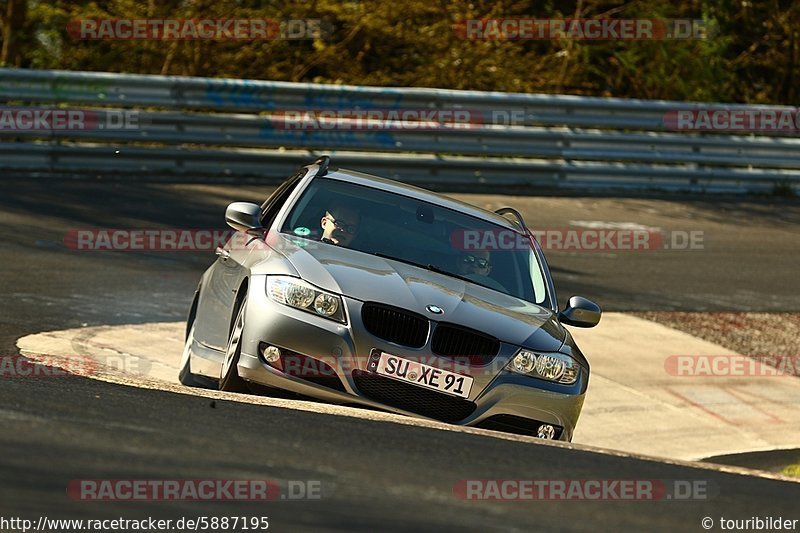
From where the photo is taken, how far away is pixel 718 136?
20.8 m

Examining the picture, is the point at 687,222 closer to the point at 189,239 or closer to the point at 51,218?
the point at 189,239

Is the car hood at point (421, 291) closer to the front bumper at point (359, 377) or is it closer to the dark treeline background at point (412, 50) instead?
the front bumper at point (359, 377)

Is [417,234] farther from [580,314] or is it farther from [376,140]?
[376,140]

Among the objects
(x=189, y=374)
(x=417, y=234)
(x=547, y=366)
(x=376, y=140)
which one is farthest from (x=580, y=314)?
(x=376, y=140)

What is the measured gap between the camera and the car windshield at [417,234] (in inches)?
324

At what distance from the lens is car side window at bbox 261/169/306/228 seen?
8656 millimetres

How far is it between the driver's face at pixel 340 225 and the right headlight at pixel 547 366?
1.42m

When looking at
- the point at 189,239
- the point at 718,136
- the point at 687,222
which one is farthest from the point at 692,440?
the point at 718,136

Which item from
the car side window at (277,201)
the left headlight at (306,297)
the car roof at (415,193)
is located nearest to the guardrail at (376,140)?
the car side window at (277,201)

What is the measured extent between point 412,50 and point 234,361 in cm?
1536

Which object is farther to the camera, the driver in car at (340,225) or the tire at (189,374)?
the tire at (189,374)

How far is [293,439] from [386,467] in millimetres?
508

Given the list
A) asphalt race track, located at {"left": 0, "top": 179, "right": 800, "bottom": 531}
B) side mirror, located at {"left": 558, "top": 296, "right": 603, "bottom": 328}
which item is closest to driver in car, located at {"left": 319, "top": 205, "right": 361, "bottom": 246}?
side mirror, located at {"left": 558, "top": 296, "right": 603, "bottom": 328}

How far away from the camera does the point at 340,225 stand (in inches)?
328
